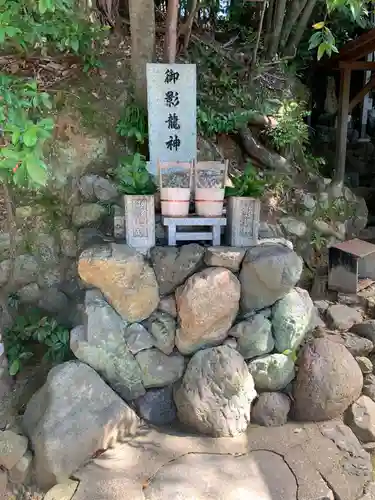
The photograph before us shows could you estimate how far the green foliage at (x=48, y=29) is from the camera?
331 centimetres

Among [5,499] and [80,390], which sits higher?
[80,390]

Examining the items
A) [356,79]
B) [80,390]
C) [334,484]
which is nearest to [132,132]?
[80,390]

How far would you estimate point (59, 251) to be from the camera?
15.3ft

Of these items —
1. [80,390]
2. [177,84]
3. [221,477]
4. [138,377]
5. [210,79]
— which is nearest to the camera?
[221,477]

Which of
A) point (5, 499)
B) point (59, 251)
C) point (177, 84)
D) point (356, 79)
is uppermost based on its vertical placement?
point (356, 79)

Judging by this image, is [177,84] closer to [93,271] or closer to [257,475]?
[93,271]

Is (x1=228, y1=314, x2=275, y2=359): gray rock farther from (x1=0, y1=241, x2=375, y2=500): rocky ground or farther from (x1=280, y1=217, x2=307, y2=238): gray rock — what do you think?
(x1=280, y1=217, x2=307, y2=238): gray rock

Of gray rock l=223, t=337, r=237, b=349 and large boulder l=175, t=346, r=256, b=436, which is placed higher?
gray rock l=223, t=337, r=237, b=349

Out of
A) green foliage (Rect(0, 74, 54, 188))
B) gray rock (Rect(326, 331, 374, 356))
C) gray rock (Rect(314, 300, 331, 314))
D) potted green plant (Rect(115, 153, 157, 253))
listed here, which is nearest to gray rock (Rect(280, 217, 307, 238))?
gray rock (Rect(314, 300, 331, 314))

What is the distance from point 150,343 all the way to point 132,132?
2245 millimetres

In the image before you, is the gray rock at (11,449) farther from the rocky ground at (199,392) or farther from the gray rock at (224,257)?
the gray rock at (224,257)

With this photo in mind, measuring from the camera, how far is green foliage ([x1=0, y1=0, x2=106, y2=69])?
3.31 m

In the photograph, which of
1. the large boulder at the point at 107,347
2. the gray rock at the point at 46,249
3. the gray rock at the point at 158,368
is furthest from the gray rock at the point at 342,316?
the gray rock at the point at 46,249

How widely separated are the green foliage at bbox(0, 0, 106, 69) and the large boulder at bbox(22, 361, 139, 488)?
7.97 feet
